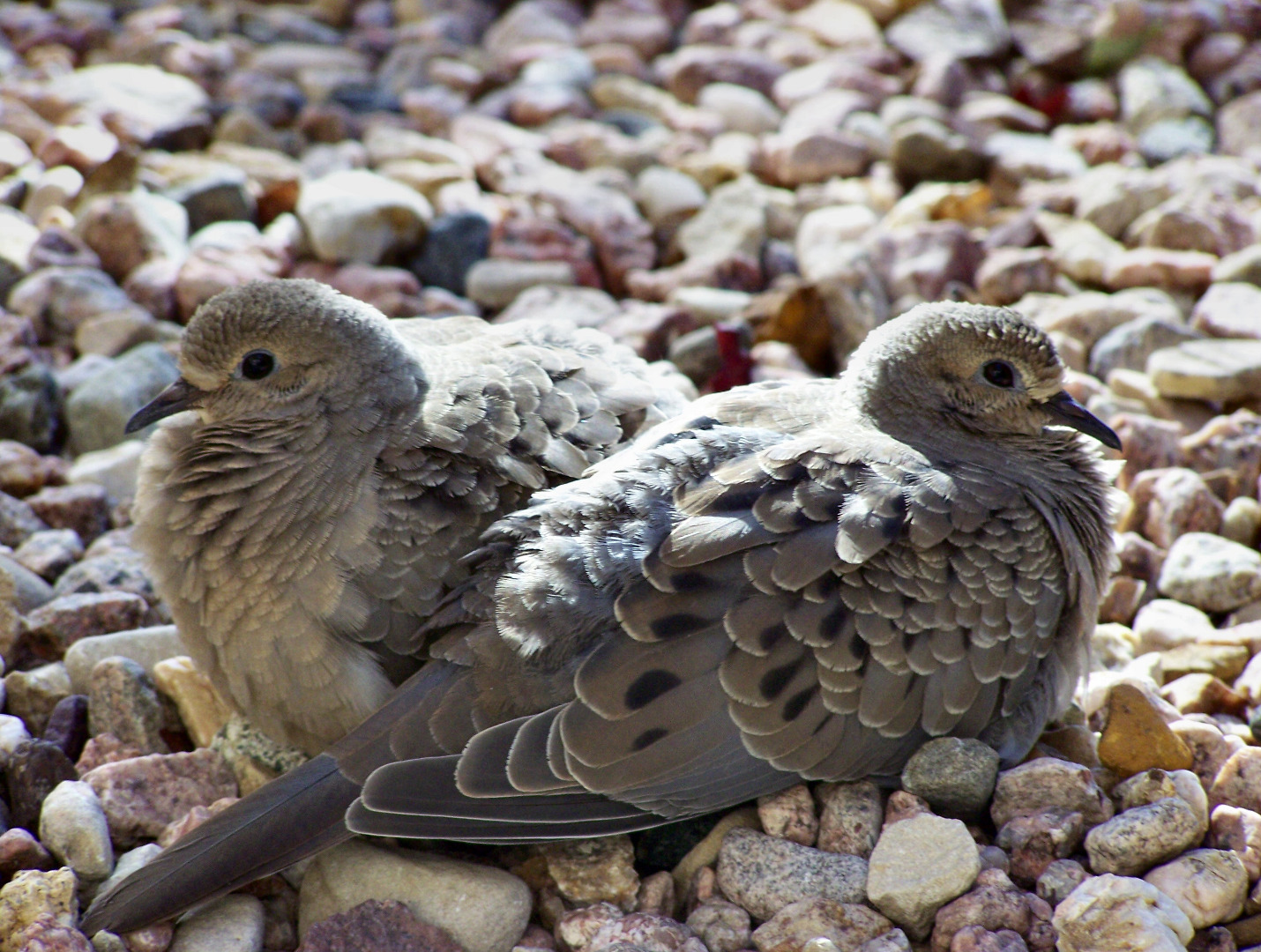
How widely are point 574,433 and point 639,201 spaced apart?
8.99 ft

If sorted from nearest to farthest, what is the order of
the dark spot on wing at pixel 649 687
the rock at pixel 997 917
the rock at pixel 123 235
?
1. the rock at pixel 997 917
2. the dark spot on wing at pixel 649 687
3. the rock at pixel 123 235

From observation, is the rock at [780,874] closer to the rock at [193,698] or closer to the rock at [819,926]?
the rock at [819,926]

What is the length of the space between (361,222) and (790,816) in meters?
3.30

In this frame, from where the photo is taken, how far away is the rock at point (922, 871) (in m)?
2.52

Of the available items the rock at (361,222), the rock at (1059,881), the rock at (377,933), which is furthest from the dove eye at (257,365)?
the rock at (361,222)

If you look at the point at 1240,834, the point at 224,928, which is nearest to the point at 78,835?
the point at 224,928

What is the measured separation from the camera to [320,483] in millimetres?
2980

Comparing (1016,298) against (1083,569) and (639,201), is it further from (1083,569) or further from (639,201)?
(1083,569)

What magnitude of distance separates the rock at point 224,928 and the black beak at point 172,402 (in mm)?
1163

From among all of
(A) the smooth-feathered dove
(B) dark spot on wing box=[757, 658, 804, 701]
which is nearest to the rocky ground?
(A) the smooth-feathered dove

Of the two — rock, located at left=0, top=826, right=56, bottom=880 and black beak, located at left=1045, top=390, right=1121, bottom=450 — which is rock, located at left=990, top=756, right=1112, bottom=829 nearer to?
black beak, located at left=1045, top=390, right=1121, bottom=450

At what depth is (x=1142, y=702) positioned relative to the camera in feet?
9.48

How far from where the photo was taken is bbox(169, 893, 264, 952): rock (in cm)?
259

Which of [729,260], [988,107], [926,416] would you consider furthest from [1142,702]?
[988,107]
